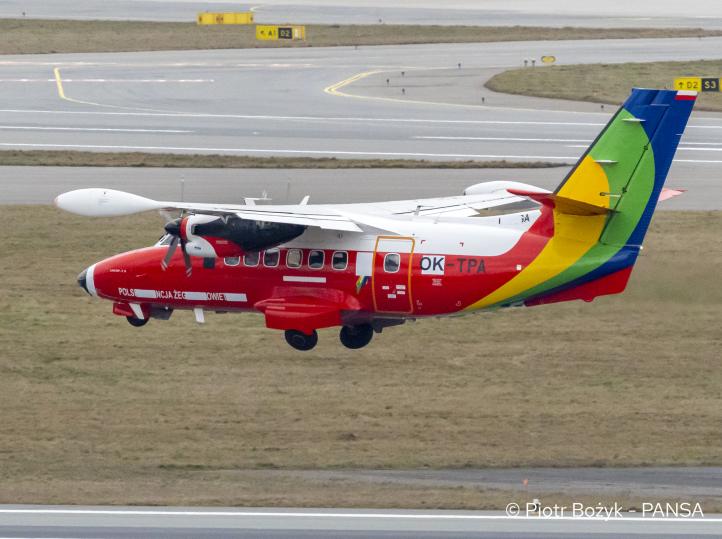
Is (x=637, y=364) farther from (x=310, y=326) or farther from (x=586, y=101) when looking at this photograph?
(x=586, y=101)

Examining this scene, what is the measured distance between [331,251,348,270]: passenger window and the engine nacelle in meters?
1.21

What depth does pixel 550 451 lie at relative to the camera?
37125 mm

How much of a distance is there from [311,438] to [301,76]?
5842 centimetres

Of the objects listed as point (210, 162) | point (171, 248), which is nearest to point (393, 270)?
point (171, 248)

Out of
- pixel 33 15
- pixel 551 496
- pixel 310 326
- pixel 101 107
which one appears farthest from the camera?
pixel 33 15

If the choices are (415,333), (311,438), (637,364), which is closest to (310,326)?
(311,438)

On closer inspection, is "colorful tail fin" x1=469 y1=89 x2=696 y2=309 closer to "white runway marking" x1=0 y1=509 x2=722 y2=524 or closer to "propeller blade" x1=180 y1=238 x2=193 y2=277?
"white runway marking" x1=0 y1=509 x2=722 y2=524

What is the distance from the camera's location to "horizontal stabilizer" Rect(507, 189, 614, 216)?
119ft

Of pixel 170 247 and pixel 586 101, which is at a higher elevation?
pixel 170 247

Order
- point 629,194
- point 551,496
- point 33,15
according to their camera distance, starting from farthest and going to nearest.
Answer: point 33,15, point 629,194, point 551,496

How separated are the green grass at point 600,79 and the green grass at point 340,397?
40513mm

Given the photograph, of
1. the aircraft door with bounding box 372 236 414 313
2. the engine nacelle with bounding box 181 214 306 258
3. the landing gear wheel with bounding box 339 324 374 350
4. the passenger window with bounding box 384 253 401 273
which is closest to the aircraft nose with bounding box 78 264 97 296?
the engine nacelle with bounding box 181 214 306 258

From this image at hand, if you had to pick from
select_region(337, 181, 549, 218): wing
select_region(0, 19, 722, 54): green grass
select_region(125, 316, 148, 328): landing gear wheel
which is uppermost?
select_region(337, 181, 549, 218): wing

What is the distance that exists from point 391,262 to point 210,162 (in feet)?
104
